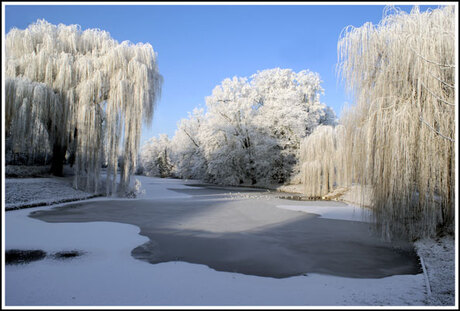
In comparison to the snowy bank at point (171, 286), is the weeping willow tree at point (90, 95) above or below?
above

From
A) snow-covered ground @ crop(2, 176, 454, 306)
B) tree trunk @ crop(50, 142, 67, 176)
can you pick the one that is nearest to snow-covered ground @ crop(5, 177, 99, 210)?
tree trunk @ crop(50, 142, 67, 176)

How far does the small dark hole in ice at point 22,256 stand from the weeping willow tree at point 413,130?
17.5 ft

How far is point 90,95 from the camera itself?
12523 millimetres

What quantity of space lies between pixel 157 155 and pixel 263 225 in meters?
45.8

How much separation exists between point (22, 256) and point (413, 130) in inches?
241

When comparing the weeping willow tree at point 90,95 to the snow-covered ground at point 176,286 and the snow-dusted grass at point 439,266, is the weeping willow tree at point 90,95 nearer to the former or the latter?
the snow-covered ground at point 176,286

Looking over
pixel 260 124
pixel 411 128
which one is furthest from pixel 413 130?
pixel 260 124

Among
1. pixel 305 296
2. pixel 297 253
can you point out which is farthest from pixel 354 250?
pixel 305 296

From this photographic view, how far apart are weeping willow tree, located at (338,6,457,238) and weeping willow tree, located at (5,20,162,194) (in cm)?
978

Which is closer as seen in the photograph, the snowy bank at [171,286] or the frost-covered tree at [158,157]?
the snowy bank at [171,286]

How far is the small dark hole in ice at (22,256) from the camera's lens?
4066 millimetres

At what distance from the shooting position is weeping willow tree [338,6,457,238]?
500 centimetres

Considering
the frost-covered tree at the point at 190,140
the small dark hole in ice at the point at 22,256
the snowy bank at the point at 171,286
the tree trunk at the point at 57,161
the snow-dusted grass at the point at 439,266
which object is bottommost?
the small dark hole in ice at the point at 22,256

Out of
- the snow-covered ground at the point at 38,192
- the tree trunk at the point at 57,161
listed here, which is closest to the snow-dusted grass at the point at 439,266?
the snow-covered ground at the point at 38,192
